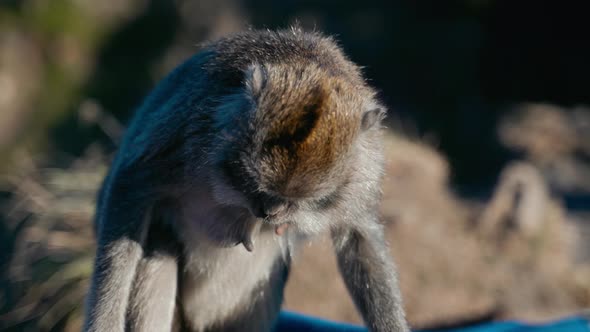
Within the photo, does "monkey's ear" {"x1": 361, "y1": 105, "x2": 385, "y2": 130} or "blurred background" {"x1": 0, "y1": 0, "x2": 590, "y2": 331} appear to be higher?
"monkey's ear" {"x1": 361, "y1": 105, "x2": 385, "y2": 130}

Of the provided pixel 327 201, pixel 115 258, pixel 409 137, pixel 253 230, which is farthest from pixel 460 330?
pixel 409 137

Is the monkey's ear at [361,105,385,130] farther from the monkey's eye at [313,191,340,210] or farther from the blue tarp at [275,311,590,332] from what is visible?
the blue tarp at [275,311,590,332]

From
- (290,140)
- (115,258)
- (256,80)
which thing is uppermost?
(256,80)

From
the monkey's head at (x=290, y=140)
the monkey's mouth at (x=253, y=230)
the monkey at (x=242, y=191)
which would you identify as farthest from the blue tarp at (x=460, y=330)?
the monkey's head at (x=290, y=140)

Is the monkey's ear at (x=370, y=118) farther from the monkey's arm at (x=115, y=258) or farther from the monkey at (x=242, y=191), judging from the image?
the monkey's arm at (x=115, y=258)

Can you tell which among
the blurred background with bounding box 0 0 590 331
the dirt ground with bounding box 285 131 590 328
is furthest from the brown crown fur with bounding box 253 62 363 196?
the dirt ground with bounding box 285 131 590 328

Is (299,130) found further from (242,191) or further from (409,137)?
(409,137)

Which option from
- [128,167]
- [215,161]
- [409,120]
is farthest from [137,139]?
[409,120]
